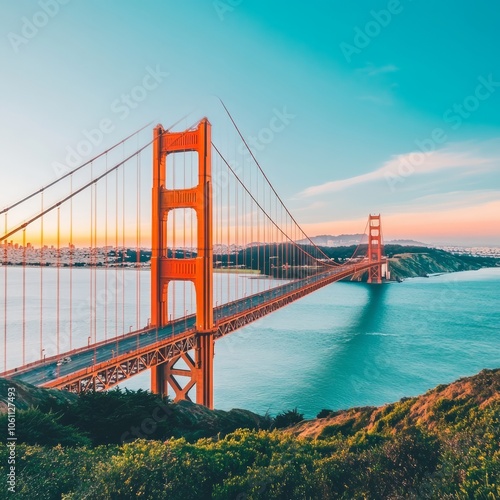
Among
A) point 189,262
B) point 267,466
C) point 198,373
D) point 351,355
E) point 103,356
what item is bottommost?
point 351,355

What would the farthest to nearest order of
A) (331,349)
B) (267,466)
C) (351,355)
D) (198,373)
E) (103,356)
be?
(331,349), (351,355), (198,373), (103,356), (267,466)

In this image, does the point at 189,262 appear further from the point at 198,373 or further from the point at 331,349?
the point at 331,349

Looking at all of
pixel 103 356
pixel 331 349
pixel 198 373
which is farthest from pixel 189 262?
pixel 331 349

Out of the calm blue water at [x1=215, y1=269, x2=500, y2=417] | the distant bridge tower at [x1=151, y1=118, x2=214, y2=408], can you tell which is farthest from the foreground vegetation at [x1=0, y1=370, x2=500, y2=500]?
the calm blue water at [x1=215, y1=269, x2=500, y2=417]

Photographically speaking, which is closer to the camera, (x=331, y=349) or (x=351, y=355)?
(x=351, y=355)

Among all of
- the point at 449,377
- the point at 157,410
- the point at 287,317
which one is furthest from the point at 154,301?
the point at 287,317

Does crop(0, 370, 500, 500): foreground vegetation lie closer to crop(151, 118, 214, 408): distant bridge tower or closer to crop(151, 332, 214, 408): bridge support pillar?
crop(151, 332, 214, 408): bridge support pillar

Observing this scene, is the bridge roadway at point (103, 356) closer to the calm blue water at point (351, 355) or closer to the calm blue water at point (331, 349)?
the calm blue water at point (331, 349)
